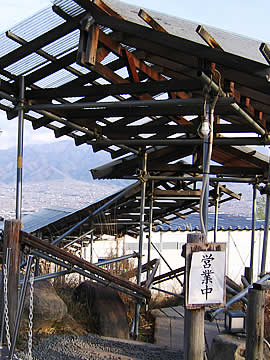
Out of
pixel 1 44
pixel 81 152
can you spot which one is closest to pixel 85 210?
pixel 1 44

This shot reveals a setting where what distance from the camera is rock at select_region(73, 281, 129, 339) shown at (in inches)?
247

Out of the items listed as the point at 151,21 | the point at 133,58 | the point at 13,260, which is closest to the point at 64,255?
the point at 13,260

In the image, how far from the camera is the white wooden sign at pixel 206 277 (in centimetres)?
358

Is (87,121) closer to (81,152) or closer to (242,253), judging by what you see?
(242,253)

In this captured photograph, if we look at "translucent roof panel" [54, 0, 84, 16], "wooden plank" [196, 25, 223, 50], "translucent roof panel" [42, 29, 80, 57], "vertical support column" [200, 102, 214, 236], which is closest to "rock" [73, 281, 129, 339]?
"vertical support column" [200, 102, 214, 236]

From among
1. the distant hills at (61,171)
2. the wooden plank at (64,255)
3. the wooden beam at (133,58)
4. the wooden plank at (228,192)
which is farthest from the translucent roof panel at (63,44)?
the distant hills at (61,171)

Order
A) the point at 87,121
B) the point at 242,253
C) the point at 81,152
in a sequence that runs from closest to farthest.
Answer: the point at 87,121 < the point at 242,253 < the point at 81,152

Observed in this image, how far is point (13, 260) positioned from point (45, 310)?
1271 millimetres

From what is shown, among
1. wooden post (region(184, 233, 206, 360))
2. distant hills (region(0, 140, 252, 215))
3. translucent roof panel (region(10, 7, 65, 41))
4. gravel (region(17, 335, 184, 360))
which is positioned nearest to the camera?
wooden post (region(184, 233, 206, 360))

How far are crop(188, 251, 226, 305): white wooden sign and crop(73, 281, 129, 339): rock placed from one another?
2.93 meters

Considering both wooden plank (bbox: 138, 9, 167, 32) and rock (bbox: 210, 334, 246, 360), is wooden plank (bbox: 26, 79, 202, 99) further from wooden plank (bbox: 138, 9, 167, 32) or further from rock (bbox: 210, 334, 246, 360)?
rock (bbox: 210, 334, 246, 360)

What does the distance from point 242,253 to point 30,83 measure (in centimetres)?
1473

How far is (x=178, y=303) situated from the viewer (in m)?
10.2

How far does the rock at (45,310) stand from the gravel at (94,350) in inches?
9.7
